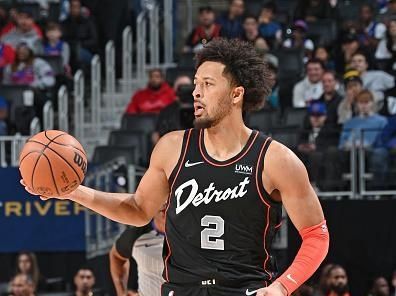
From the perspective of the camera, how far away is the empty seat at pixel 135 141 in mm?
13625

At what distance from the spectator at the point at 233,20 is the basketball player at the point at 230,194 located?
1075cm

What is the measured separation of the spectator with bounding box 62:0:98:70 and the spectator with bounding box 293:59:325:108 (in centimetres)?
331

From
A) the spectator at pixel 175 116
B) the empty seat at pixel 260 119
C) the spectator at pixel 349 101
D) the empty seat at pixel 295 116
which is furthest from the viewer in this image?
the empty seat at pixel 295 116

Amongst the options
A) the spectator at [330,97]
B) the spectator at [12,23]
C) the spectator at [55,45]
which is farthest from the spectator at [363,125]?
the spectator at [12,23]

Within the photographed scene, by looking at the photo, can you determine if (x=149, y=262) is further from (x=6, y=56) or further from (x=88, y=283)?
(x=6, y=56)

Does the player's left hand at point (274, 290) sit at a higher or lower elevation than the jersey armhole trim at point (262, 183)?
lower

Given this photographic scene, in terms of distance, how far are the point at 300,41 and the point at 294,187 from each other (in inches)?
431

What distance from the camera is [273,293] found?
5113mm

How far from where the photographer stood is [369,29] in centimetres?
1653

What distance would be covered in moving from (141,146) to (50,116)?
1.13m

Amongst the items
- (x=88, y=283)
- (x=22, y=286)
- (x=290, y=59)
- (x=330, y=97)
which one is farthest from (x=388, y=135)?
(x=22, y=286)

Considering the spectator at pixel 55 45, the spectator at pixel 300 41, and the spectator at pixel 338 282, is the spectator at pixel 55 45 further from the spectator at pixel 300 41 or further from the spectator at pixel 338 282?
the spectator at pixel 338 282

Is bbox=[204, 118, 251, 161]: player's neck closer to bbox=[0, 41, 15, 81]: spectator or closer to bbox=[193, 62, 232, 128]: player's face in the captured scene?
bbox=[193, 62, 232, 128]: player's face

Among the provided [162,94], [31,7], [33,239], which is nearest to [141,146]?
[162,94]
